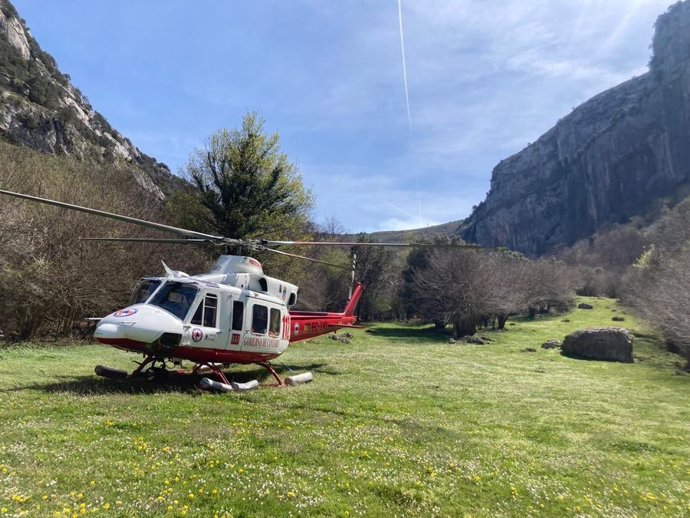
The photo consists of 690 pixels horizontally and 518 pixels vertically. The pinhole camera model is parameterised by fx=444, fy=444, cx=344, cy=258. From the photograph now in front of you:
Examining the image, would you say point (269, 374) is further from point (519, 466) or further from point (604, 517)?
point (604, 517)

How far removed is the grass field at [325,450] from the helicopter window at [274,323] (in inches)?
76.3

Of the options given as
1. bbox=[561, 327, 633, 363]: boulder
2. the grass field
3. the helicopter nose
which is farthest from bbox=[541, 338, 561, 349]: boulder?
the helicopter nose

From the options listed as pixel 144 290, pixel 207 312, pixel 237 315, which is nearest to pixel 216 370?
pixel 237 315

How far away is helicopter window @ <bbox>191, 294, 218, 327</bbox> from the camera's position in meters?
12.4

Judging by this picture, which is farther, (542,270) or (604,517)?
(542,270)

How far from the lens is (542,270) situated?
220 feet

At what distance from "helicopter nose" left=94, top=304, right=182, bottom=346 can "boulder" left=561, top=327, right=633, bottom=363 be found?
1295 inches

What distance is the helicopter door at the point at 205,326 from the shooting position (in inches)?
478

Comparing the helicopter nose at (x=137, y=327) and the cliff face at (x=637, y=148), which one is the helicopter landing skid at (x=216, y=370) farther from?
the cliff face at (x=637, y=148)

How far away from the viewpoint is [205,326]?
12.6 metres

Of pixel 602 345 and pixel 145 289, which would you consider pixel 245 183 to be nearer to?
pixel 145 289

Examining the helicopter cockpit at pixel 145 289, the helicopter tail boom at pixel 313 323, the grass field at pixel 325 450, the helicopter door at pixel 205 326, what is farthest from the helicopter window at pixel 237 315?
the helicopter tail boom at pixel 313 323

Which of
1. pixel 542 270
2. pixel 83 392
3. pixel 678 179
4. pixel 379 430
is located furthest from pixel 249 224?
pixel 678 179

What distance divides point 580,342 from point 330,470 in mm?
33590
